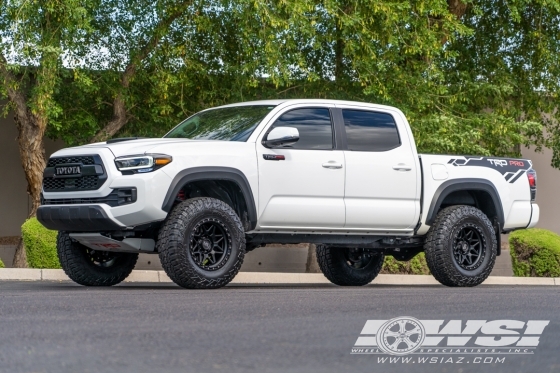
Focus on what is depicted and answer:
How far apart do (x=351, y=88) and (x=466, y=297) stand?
448 inches

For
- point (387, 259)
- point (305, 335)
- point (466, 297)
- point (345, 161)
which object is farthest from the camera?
point (387, 259)

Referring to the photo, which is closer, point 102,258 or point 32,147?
point 102,258

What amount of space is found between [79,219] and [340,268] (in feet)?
14.6

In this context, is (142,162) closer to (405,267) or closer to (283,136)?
(283,136)

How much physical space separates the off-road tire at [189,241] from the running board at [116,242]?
19.5 inches

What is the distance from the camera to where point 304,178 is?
11422 mm

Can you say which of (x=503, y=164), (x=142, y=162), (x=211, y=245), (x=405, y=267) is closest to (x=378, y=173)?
(x=503, y=164)

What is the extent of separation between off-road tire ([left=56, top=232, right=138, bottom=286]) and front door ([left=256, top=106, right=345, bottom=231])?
1.98 m

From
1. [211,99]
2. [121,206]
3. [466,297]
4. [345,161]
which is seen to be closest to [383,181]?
[345,161]

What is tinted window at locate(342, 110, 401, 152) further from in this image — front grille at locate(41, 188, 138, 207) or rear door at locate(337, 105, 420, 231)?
front grille at locate(41, 188, 138, 207)

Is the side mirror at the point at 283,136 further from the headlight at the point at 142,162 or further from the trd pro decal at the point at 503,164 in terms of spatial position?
the trd pro decal at the point at 503,164

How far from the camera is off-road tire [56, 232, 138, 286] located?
11695mm

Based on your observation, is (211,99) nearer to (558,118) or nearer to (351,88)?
(351,88)

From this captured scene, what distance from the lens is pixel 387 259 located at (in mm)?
19203
